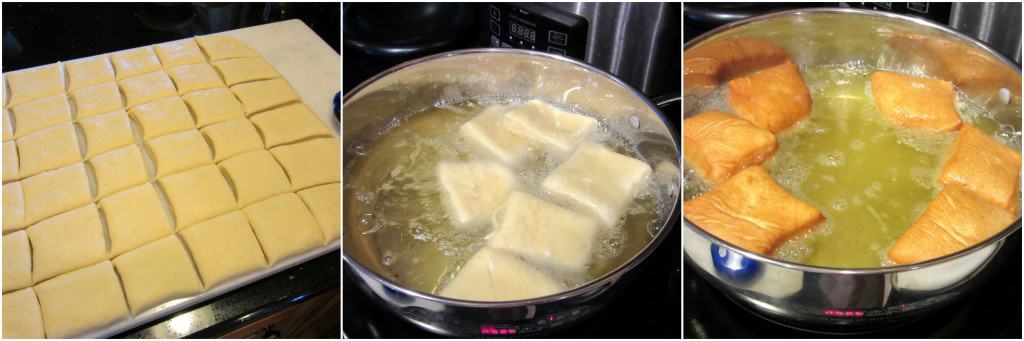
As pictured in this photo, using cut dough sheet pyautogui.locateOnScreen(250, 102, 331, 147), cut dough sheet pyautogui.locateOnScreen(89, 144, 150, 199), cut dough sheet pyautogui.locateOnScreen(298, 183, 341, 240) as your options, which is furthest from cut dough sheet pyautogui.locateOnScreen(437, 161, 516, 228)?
cut dough sheet pyautogui.locateOnScreen(89, 144, 150, 199)

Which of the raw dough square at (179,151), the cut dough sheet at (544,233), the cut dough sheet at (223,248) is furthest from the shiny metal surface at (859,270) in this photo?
the raw dough square at (179,151)

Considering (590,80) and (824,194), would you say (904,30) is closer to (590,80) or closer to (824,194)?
(824,194)

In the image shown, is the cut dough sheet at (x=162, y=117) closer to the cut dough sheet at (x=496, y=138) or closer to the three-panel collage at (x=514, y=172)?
the three-panel collage at (x=514, y=172)

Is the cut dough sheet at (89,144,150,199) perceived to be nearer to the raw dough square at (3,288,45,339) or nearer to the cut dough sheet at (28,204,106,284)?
the cut dough sheet at (28,204,106,284)

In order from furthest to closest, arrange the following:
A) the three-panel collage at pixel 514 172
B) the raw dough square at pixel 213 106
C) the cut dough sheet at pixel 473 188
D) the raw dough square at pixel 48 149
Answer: the raw dough square at pixel 213 106 → the raw dough square at pixel 48 149 → the cut dough sheet at pixel 473 188 → the three-panel collage at pixel 514 172

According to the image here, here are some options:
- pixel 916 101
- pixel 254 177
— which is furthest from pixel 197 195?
pixel 916 101

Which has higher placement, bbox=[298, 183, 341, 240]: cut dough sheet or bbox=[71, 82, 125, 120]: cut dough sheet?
bbox=[71, 82, 125, 120]: cut dough sheet

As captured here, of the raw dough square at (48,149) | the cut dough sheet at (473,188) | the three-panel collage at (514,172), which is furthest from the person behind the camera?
the raw dough square at (48,149)
